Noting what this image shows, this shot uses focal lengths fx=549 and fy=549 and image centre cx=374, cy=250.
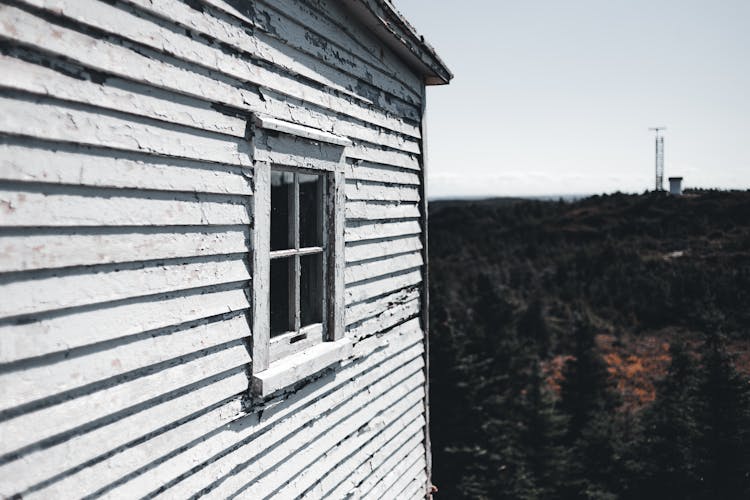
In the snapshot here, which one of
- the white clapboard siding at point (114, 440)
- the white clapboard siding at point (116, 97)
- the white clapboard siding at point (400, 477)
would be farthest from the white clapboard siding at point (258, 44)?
the white clapboard siding at point (400, 477)

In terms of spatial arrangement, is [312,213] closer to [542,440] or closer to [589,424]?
[542,440]

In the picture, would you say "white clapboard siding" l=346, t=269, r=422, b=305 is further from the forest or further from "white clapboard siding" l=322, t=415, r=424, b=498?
the forest

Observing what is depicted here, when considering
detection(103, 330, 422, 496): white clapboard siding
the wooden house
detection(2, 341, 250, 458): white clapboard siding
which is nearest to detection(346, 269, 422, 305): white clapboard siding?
the wooden house

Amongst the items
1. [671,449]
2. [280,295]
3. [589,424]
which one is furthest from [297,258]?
[589,424]

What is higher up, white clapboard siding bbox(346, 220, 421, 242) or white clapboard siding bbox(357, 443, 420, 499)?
white clapboard siding bbox(346, 220, 421, 242)

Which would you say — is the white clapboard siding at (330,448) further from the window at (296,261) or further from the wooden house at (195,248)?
the window at (296,261)

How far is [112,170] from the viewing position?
2.21 meters

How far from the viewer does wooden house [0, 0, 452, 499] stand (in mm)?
Answer: 1945

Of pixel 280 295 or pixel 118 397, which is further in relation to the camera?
pixel 280 295

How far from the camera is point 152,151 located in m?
2.37

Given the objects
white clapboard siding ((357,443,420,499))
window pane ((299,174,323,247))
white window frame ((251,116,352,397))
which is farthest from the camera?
white clapboard siding ((357,443,420,499))

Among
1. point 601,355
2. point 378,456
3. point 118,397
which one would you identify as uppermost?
point 118,397

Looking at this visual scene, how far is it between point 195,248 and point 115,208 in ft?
1.51

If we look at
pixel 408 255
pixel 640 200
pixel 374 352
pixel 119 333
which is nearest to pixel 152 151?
pixel 119 333
